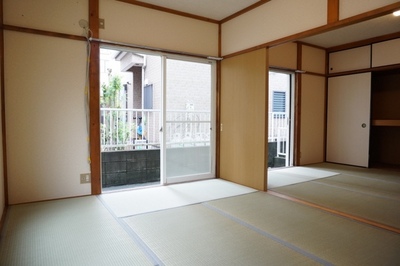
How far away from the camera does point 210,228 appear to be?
2.41 metres

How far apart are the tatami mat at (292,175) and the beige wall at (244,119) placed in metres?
0.47

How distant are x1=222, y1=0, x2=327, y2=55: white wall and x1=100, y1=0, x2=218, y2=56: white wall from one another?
0.36 metres

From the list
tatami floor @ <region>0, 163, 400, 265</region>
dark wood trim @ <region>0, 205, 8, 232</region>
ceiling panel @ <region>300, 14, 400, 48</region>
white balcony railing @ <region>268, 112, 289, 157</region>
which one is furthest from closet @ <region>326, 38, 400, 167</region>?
dark wood trim @ <region>0, 205, 8, 232</region>

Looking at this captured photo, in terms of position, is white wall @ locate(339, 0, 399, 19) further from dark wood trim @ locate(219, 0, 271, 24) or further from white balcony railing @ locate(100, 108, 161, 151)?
white balcony railing @ locate(100, 108, 161, 151)

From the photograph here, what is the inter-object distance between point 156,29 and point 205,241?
3023 millimetres

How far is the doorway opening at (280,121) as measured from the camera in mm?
5699

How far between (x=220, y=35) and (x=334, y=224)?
3.34m

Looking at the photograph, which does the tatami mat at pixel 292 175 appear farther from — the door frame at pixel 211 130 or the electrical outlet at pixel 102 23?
the electrical outlet at pixel 102 23

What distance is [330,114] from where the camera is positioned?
6.10 m

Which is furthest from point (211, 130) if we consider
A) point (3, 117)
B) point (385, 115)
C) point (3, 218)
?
point (385, 115)

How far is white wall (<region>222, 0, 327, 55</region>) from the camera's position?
296 cm

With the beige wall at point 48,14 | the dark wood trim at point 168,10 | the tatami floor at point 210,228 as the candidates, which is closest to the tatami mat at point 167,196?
the tatami floor at point 210,228

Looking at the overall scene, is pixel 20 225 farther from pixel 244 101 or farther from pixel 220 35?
pixel 220 35

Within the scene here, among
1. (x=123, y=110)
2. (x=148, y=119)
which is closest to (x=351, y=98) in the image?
(x=148, y=119)
